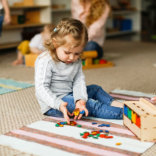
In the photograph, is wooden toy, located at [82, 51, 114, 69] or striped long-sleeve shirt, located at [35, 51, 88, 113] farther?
wooden toy, located at [82, 51, 114, 69]

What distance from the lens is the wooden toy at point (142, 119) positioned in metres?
0.95

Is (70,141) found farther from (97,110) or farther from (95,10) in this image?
(95,10)

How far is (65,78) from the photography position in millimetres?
1279

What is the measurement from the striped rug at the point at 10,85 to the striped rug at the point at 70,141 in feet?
1.89

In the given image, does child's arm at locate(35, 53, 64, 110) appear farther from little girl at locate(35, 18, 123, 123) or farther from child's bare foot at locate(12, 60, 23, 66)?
child's bare foot at locate(12, 60, 23, 66)

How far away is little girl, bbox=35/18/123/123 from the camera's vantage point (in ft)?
3.78

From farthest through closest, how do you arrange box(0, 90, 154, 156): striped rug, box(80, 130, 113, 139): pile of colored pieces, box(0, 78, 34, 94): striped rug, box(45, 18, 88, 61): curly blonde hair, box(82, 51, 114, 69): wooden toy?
box(82, 51, 114, 69): wooden toy → box(0, 78, 34, 94): striped rug → box(45, 18, 88, 61): curly blonde hair → box(80, 130, 113, 139): pile of colored pieces → box(0, 90, 154, 156): striped rug

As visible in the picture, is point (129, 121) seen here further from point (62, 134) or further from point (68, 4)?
point (68, 4)

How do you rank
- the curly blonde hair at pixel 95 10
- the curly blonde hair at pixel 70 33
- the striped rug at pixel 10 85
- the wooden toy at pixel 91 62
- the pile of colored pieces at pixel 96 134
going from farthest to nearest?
1. the curly blonde hair at pixel 95 10
2. the wooden toy at pixel 91 62
3. the striped rug at pixel 10 85
4. the curly blonde hair at pixel 70 33
5. the pile of colored pieces at pixel 96 134

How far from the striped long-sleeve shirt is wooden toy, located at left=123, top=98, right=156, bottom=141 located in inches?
9.2

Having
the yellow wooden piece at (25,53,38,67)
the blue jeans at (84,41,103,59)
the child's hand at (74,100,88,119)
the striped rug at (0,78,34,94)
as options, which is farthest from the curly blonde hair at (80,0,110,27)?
the child's hand at (74,100,88,119)

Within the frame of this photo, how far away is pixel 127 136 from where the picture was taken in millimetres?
1034

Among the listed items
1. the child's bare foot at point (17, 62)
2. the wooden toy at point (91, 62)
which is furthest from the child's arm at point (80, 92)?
the child's bare foot at point (17, 62)

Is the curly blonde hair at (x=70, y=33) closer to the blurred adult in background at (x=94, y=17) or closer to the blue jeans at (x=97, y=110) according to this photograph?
the blue jeans at (x=97, y=110)
